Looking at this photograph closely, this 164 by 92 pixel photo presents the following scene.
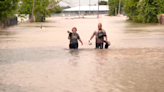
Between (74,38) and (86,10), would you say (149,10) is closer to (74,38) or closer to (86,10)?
(74,38)

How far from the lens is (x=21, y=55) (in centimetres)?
1489

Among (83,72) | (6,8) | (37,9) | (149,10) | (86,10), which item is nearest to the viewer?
(83,72)

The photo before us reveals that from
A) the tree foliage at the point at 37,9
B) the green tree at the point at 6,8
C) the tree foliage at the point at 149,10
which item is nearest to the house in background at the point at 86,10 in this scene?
the tree foliage at the point at 37,9

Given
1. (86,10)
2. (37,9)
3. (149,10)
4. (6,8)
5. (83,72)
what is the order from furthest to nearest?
(86,10) < (37,9) < (149,10) < (6,8) < (83,72)

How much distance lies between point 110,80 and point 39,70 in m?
2.67

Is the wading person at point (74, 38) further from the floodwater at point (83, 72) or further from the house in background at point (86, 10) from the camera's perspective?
the house in background at point (86, 10)

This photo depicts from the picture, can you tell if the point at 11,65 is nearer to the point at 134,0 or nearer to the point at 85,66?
the point at 85,66

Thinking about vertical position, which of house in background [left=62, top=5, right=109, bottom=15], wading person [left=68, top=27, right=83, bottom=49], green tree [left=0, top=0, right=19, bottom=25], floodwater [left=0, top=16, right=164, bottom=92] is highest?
green tree [left=0, top=0, right=19, bottom=25]

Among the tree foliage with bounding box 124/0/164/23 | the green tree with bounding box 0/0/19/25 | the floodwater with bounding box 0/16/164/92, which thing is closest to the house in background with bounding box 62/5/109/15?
the tree foliage with bounding box 124/0/164/23

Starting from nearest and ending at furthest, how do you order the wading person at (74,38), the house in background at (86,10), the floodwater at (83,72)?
the floodwater at (83,72) → the wading person at (74,38) → the house in background at (86,10)

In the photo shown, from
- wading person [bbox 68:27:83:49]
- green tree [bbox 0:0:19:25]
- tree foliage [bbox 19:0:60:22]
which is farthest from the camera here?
tree foliage [bbox 19:0:60:22]

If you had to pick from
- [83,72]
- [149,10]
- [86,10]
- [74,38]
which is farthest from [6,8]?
[86,10]

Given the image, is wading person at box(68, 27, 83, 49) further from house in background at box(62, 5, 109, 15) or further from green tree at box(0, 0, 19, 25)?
house in background at box(62, 5, 109, 15)

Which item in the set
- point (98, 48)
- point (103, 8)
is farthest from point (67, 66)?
point (103, 8)
